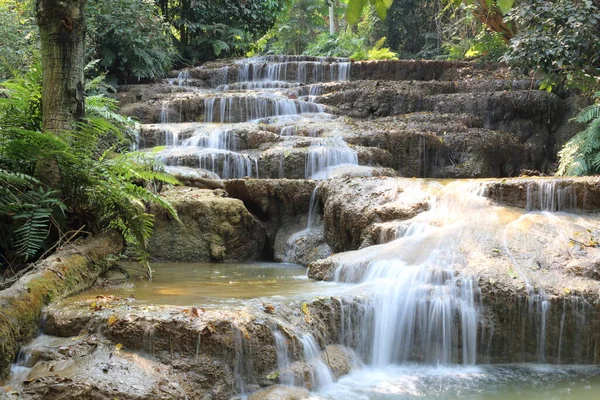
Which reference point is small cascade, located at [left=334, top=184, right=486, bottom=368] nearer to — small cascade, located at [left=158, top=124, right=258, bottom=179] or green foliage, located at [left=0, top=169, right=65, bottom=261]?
green foliage, located at [left=0, top=169, right=65, bottom=261]

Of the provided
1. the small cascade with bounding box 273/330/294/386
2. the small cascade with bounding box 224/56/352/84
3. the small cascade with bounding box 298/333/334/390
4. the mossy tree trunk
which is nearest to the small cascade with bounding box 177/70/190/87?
the small cascade with bounding box 224/56/352/84

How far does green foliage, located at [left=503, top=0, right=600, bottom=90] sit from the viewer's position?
9.68 meters

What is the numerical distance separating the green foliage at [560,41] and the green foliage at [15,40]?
9.23 meters

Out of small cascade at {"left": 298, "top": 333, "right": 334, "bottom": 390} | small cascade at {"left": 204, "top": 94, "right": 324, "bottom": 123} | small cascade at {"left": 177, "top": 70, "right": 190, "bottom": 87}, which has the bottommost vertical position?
small cascade at {"left": 298, "top": 333, "right": 334, "bottom": 390}

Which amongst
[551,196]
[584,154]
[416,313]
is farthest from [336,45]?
[416,313]

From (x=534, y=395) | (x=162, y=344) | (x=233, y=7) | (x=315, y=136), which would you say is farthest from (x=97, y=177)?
(x=233, y=7)

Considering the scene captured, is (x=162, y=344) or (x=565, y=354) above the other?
(x=162, y=344)

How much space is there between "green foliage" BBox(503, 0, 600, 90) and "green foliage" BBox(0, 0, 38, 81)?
30.3 ft

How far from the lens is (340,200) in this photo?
7.71m

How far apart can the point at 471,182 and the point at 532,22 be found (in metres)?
5.13

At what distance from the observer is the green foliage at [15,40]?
38.4ft

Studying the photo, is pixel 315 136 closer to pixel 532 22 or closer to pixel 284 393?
pixel 532 22

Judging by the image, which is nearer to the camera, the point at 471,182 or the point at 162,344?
the point at 162,344

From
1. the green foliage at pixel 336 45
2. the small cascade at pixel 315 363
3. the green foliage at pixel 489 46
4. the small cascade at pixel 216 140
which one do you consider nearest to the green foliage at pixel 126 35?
the small cascade at pixel 216 140
